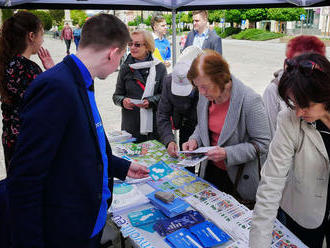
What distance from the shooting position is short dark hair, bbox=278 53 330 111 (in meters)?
1.24

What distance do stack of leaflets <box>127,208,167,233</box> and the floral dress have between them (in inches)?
46.2

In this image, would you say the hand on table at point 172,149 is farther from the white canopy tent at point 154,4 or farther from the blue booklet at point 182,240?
the white canopy tent at point 154,4

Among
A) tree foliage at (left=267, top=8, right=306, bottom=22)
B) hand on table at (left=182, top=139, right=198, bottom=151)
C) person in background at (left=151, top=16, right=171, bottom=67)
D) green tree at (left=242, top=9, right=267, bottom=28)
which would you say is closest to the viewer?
hand on table at (left=182, top=139, right=198, bottom=151)

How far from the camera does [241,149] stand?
6.68ft

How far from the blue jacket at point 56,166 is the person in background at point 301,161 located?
0.76m

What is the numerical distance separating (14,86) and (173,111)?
1313 millimetres

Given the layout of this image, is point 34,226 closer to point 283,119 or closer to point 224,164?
point 283,119

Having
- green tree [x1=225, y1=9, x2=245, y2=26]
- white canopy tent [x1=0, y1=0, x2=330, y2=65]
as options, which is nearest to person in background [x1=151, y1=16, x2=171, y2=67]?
white canopy tent [x1=0, y1=0, x2=330, y2=65]

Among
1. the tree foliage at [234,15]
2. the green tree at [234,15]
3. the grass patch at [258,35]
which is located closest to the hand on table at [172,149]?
the grass patch at [258,35]

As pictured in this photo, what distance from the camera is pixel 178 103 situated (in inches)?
106

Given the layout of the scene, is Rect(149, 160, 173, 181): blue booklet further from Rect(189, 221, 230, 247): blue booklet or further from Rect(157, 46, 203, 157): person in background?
Rect(189, 221, 230, 247): blue booklet

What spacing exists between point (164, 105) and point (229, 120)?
81 centimetres

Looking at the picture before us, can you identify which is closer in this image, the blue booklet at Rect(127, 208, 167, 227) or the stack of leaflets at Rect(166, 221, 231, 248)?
the stack of leaflets at Rect(166, 221, 231, 248)

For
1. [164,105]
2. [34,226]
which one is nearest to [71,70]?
[34,226]
